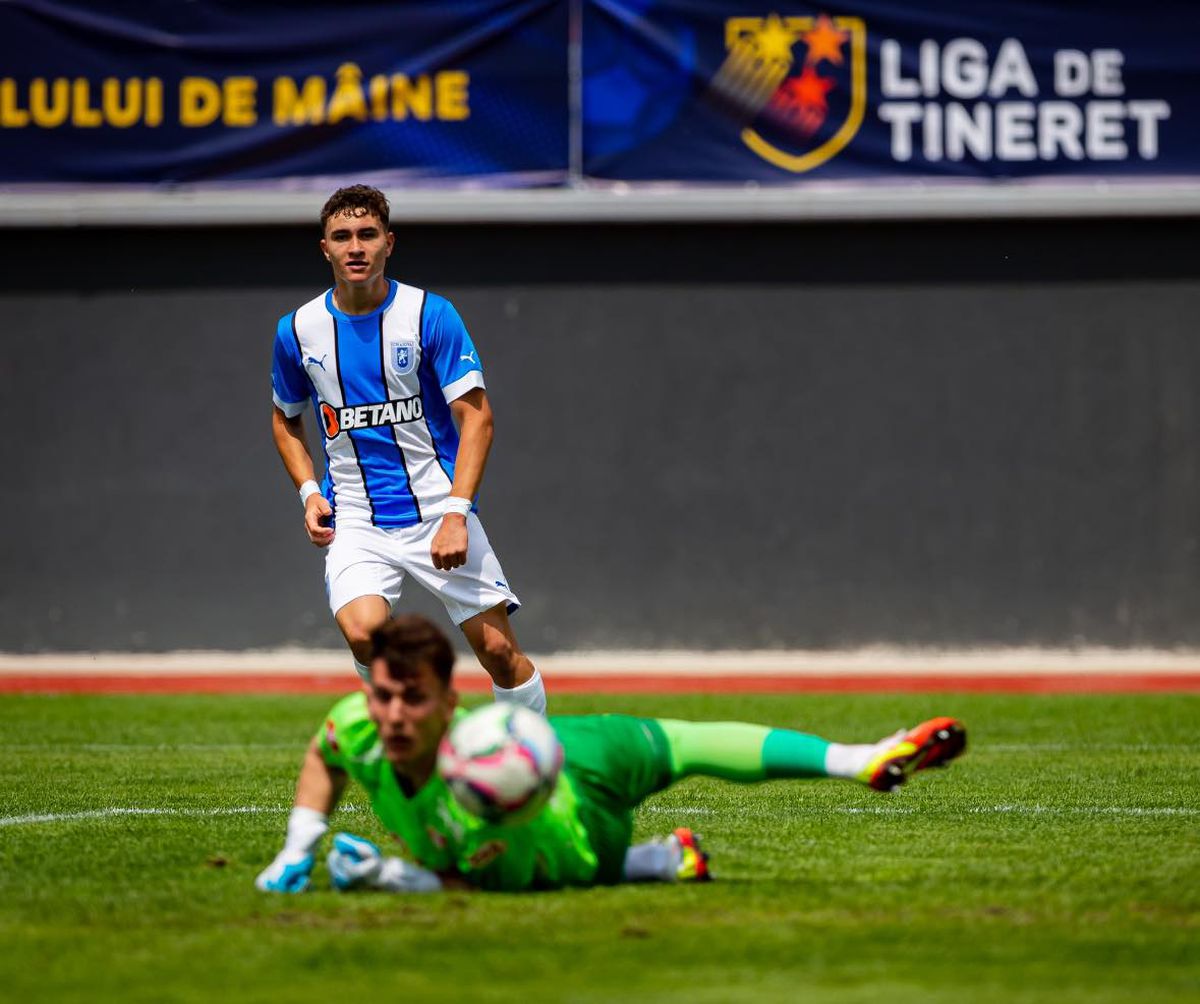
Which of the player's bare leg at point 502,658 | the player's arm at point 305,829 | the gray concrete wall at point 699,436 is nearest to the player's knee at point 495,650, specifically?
the player's bare leg at point 502,658

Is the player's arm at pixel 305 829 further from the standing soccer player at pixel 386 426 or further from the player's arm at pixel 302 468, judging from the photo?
the player's arm at pixel 302 468

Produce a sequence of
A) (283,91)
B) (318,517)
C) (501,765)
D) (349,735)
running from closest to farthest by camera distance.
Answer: (501,765) < (349,735) < (318,517) < (283,91)

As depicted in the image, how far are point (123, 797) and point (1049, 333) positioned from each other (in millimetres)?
9374

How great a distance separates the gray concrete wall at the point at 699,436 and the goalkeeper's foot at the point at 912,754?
9.69 metres

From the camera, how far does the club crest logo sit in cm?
1455

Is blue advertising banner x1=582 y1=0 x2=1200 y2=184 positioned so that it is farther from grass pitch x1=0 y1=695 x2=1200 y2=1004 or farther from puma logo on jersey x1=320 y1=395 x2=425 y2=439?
puma logo on jersey x1=320 y1=395 x2=425 y2=439

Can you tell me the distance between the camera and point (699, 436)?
1510 centimetres

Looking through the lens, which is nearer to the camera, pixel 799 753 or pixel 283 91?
pixel 799 753

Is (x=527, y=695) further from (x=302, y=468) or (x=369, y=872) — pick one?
(x=369, y=872)

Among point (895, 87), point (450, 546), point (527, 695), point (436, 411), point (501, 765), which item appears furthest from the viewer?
point (895, 87)

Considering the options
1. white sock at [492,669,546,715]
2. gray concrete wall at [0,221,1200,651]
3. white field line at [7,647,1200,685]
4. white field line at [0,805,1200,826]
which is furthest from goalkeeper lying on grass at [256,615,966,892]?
gray concrete wall at [0,221,1200,651]

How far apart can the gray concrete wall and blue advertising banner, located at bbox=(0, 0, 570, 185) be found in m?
0.63

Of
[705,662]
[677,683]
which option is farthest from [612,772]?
[705,662]

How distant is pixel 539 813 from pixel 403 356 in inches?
107
